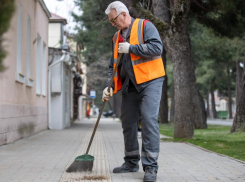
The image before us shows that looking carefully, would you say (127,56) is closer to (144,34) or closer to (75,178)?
(144,34)

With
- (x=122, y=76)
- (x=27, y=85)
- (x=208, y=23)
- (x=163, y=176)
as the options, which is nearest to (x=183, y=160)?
(x=163, y=176)

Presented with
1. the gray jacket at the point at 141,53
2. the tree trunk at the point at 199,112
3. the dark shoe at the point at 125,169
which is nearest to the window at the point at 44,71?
the tree trunk at the point at 199,112

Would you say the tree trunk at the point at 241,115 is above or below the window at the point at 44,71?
below

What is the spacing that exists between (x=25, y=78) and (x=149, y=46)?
8080 millimetres

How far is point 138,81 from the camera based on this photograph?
207 inches

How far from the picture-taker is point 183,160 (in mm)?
7141

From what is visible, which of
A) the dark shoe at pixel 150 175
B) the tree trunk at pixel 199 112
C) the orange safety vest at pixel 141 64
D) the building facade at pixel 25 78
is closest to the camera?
the dark shoe at pixel 150 175

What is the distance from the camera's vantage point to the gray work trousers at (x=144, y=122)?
515 centimetres

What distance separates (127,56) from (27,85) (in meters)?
8.22

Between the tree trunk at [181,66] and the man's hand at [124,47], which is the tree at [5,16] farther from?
the tree trunk at [181,66]

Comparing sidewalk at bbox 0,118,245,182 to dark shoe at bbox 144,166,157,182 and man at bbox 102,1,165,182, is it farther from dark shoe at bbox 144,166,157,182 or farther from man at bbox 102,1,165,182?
man at bbox 102,1,165,182

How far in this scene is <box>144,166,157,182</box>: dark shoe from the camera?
494cm

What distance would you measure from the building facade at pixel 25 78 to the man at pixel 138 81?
3328 millimetres

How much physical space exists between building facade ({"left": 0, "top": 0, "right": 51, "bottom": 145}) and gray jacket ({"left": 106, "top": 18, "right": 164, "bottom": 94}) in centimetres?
336
